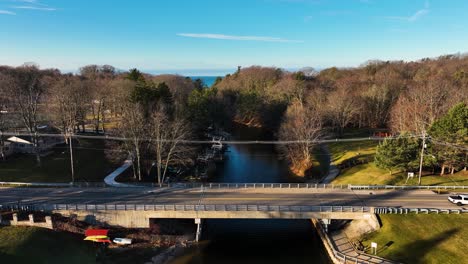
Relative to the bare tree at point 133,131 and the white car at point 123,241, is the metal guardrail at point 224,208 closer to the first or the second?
the white car at point 123,241

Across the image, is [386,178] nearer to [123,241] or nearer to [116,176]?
[123,241]

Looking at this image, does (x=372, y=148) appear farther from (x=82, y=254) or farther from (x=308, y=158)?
(x=82, y=254)

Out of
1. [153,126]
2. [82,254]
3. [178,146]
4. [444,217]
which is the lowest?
[82,254]

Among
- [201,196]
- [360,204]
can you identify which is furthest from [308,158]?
[201,196]

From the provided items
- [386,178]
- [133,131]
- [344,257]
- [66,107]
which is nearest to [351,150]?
[386,178]

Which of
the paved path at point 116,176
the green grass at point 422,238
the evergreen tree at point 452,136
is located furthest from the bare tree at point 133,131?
Result: the evergreen tree at point 452,136

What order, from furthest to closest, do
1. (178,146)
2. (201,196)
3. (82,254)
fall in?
(178,146), (201,196), (82,254)
